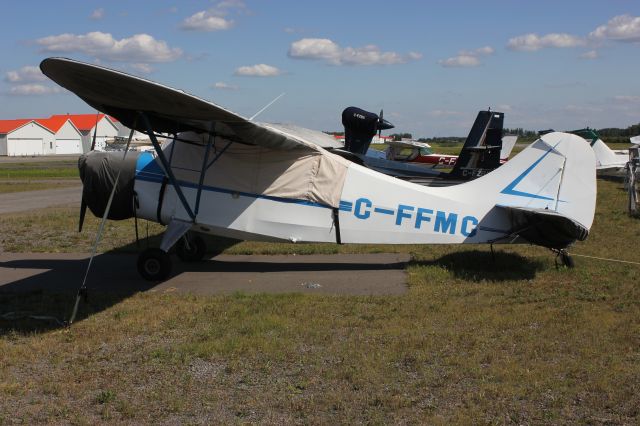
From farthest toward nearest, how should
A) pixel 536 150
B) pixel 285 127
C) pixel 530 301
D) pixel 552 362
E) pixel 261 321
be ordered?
1. pixel 285 127
2. pixel 536 150
3. pixel 530 301
4. pixel 261 321
5. pixel 552 362

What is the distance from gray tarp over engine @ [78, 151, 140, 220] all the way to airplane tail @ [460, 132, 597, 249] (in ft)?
19.0

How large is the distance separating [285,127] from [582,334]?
11.9 m

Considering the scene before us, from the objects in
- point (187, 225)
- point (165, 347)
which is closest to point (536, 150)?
point (187, 225)

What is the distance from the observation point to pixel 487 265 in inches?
385

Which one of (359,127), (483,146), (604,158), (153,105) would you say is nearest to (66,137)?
(604,158)

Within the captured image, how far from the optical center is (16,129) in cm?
10231

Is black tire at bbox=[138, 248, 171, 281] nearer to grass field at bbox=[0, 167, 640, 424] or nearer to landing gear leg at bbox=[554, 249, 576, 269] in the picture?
grass field at bbox=[0, 167, 640, 424]

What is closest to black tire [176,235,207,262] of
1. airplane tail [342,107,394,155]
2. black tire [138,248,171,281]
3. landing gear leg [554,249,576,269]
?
black tire [138,248,171,281]

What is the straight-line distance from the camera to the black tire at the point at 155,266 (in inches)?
Answer: 374

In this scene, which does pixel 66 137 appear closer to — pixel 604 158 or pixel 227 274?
pixel 604 158

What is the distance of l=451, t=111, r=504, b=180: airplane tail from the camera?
813 inches

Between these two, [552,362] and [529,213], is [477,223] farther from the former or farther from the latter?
[552,362]

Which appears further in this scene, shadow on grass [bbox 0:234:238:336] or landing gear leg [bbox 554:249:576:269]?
landing gear leg [bbox 554:249:576:269]

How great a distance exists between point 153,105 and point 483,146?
1530 cm
